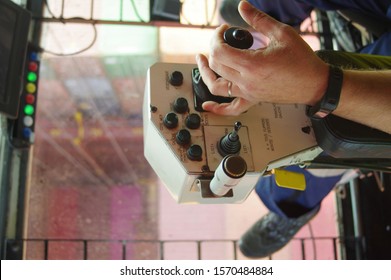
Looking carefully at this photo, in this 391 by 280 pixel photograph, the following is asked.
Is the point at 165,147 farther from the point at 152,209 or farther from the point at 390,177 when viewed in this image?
the point at 390,177

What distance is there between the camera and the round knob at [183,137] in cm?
64

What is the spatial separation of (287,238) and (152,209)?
0.47 m

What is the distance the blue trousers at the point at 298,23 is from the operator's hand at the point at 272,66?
0.43 m

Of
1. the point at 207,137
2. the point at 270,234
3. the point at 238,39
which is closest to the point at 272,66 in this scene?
the point at 238,39

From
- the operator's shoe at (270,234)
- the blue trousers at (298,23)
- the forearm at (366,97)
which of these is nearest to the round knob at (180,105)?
the forearm at (366,97)

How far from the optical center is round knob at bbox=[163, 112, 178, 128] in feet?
2.13

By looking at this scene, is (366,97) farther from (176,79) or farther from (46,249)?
(46,249)

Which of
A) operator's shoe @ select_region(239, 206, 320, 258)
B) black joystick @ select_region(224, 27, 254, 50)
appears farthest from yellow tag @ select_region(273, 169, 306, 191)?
operator's shoe @ select_region(239, 206, 320, 258)

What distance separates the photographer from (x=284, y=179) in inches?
31.1

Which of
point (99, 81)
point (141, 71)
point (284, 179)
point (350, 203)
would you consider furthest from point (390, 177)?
point (99, 81)

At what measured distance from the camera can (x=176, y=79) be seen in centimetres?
70

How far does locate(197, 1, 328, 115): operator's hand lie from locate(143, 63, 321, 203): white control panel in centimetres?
8

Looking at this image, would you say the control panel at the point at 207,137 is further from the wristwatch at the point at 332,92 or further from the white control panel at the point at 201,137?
the wristwatch at the point at 332,92

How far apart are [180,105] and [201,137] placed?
6 centimetres
